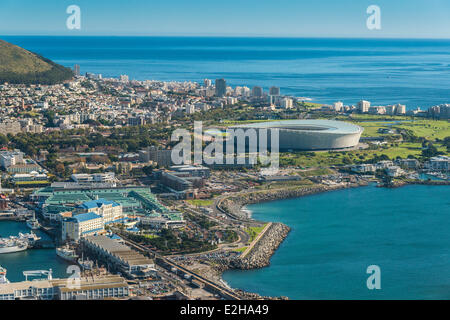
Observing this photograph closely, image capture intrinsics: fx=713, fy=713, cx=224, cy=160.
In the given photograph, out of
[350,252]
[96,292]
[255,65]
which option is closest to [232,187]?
[350,252]

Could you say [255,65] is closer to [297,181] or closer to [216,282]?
[297,181]

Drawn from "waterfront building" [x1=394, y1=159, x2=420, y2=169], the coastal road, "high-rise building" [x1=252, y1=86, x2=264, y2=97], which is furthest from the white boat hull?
"high-rise building" [x1=252, y1=86, x2=264, y2=97]

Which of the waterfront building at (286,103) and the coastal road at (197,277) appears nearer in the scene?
the coastal road at (197,277)

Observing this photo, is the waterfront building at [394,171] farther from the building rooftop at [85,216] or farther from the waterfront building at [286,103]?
the waterfront building at [286,103]

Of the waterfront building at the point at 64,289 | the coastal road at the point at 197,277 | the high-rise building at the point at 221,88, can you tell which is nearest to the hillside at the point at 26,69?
the high-rise building at the point at 221,88

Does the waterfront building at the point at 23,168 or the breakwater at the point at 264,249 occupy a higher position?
the waterfront building at the point at 23,168

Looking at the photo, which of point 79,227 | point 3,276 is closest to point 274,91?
point 79,227

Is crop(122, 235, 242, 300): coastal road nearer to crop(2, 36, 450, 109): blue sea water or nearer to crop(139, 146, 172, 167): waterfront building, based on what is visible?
crop(139, 146, 172, 167): waterfront building
